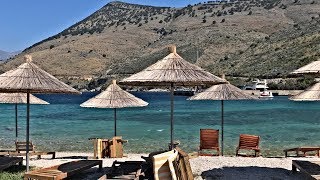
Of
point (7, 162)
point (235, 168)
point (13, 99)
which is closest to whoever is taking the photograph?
point (7, 162)

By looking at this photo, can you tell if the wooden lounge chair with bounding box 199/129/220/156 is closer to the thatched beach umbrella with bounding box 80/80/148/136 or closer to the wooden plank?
the thatched beach umbrella with bounding box 80/80/148/136

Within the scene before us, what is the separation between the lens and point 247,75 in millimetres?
76375

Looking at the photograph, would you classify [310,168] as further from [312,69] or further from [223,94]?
[223,94]

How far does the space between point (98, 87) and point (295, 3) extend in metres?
72.6

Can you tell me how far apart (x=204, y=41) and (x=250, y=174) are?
91701mm

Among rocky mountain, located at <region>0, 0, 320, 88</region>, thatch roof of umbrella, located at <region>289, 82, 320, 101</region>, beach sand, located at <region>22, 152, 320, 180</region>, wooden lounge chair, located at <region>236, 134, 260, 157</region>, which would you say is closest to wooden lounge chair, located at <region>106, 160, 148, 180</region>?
beach sand, located at <region>22, 152, 320, 180</region>

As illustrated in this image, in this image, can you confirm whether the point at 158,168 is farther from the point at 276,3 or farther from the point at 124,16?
the point at 124,16

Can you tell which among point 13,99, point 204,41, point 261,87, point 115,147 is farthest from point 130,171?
point 204,41

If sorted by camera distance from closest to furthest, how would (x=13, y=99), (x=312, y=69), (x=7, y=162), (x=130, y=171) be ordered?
(x=312, y=69) < (x=130, y=171) < (x=7, y=162) < (x=13, y=99)

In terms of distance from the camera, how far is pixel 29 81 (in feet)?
30.4

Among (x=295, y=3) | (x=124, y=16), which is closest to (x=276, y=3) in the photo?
(x=295, y=3)

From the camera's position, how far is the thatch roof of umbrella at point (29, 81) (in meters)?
9.05

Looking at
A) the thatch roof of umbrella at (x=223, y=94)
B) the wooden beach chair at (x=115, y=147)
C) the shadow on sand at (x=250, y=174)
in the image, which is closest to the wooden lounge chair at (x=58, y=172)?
the shadow on sand at (x=250, y=174)

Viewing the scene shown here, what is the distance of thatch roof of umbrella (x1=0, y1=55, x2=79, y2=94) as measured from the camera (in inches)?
356
